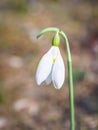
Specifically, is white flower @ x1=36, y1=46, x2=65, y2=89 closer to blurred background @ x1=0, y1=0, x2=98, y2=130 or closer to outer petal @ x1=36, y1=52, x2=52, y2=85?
outer petal @ x1=36, y1=52, x2=52, y2=85

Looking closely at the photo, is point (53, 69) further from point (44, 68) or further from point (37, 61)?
point (37, 61)

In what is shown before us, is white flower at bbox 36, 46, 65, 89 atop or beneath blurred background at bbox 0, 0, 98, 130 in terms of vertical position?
beneath

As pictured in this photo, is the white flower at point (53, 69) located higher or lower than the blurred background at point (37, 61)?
Answer: lower

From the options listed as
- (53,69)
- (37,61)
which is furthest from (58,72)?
(37,61)

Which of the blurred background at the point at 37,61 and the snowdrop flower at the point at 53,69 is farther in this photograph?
Answer: the blurred background at the point at 37,61

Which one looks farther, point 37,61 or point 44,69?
point 37,61

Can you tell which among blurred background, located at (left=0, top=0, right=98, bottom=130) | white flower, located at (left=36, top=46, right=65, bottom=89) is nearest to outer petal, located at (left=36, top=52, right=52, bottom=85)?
white flower, located at (left=36, top=46, right=65, bottom=89)

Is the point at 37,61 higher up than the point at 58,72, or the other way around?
the point at 37,61

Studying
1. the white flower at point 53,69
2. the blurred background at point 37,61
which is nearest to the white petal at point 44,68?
the white flower at point 53,69

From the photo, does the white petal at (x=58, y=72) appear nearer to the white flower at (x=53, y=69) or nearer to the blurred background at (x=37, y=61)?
the white flower at (x=53, y=69)

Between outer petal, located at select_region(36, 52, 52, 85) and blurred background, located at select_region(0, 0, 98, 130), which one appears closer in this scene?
outer petal, located at select_region(36, 52, 52, 85)
